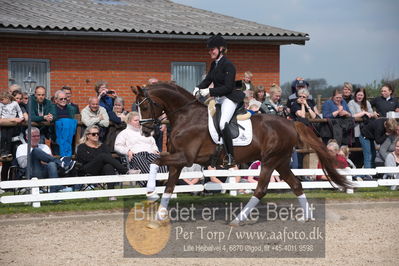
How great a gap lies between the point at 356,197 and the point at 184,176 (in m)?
3.58

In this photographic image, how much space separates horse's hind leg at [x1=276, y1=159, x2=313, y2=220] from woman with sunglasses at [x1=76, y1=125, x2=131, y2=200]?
128 inches

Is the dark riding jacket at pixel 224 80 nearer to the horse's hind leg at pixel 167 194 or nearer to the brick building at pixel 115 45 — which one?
the horse's hind leg at pixel 167 194

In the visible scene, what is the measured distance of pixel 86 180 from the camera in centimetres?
1197

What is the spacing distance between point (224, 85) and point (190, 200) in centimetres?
303

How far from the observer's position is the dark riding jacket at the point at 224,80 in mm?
10484

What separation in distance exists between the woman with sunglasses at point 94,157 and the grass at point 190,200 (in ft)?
2.00

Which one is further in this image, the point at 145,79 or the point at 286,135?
the point at 145,79

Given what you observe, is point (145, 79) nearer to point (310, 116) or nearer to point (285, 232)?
point (310, 116)

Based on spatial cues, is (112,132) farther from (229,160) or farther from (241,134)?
(241,134)

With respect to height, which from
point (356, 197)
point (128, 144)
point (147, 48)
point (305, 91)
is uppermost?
point (147, 48)

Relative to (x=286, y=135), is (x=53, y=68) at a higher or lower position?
higher

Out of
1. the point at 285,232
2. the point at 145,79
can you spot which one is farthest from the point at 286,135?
the point at 145,79

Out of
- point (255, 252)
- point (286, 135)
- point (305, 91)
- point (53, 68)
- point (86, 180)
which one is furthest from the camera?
point (53, 68)

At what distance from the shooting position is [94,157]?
12.6 meters
